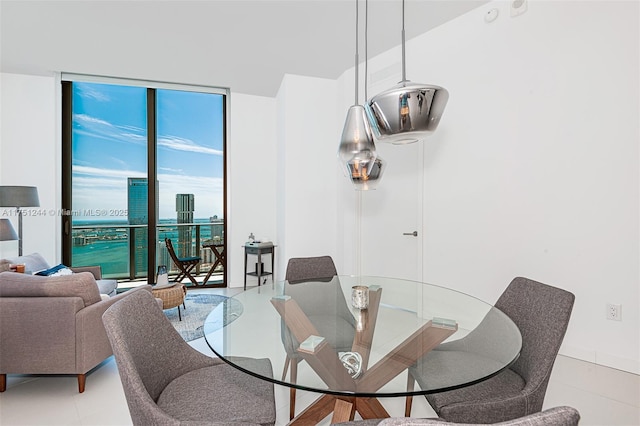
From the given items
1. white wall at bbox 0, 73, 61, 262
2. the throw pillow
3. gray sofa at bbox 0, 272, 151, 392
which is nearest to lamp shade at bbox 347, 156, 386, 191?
gray sofa at bbox 0, 272, 151, 392

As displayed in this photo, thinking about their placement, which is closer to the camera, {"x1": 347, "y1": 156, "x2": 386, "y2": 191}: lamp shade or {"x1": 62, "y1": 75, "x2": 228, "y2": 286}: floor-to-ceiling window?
{"x1": 347, "y1": 156, "x2": 386, "y2": 191}: lamp shade

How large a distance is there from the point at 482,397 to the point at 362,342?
0.51 m

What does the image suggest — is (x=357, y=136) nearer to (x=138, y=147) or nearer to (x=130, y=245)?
(x=138, y=147)

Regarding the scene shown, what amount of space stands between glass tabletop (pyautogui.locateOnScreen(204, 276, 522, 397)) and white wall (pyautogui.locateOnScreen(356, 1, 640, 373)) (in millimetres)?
1038

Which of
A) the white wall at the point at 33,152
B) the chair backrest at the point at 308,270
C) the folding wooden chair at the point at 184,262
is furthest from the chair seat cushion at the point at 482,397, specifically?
the white wall at the point at 33,152

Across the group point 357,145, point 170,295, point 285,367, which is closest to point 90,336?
point 170,295

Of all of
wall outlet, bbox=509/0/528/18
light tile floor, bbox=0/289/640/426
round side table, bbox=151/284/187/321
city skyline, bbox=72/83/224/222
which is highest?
wall outlet, bbox=509/0/528/18

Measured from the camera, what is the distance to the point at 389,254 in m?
3.88

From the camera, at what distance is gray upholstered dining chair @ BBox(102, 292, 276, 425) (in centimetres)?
106

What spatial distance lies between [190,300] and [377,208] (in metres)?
2.67

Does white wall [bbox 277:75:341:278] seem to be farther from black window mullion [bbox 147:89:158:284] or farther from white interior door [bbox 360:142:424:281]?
black window mullion [bbox 147:89:158:284]

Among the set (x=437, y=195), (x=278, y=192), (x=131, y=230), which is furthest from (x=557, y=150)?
(x=131, y=230)

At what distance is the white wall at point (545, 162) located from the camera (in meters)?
2.32

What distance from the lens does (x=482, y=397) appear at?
4.37ft
